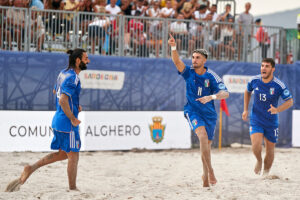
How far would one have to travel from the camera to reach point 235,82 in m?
12.7

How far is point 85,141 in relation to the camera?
11.2 meters

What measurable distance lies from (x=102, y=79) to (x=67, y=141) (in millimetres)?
5700

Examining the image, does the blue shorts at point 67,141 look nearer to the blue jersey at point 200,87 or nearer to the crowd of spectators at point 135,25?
the blue jersey at point 200,87

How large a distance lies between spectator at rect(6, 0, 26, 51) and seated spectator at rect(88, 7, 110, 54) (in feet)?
5.11

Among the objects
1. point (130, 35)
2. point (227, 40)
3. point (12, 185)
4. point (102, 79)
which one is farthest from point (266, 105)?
point (227, 40)

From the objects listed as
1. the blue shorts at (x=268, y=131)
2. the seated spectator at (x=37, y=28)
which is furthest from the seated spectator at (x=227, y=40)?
the blue shorts at (x=268, y=131)

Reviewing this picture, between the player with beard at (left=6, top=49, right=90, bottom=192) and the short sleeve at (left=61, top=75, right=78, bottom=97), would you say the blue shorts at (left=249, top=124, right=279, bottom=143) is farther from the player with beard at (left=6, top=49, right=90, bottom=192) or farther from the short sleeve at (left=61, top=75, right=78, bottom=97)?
the short sleeve at (left=61, top=75, right=78, bottom=97)

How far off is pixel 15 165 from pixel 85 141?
106 inches

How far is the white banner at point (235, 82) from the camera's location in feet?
41.5

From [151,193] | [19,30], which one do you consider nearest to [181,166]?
[151,193]

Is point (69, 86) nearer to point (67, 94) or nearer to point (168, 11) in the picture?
point (67, 94)

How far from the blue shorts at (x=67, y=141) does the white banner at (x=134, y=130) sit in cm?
514

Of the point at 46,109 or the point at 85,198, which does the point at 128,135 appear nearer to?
the point at 46,109

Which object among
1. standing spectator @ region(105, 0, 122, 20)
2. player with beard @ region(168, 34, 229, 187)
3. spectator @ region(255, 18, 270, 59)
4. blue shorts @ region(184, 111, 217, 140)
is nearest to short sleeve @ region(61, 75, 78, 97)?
player with beard @ region(168, 34, 229, 187)
